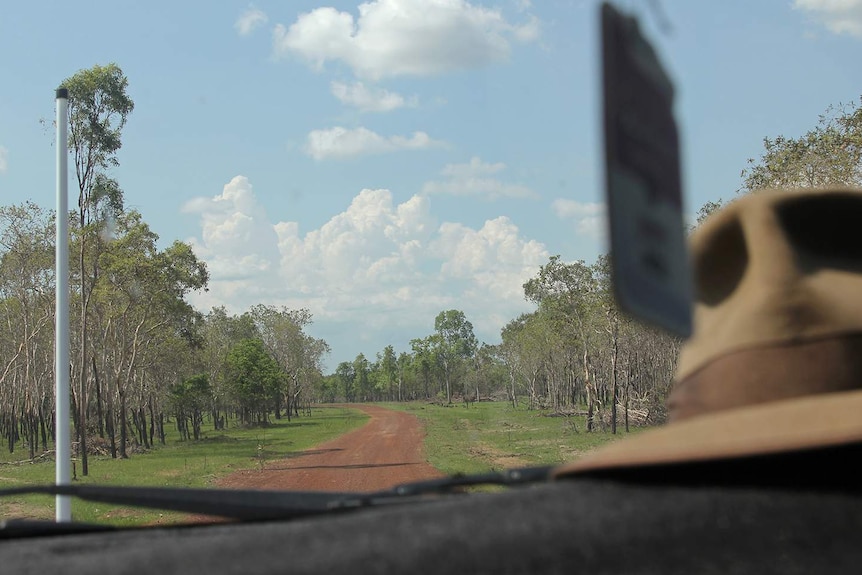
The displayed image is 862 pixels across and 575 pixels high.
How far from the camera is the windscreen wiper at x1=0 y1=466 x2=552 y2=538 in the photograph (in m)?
1.25

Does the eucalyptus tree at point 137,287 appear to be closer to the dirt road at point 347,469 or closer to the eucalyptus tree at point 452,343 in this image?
the dirt road at point 347,469

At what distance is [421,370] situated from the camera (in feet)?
289

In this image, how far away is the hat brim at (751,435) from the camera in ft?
2.67

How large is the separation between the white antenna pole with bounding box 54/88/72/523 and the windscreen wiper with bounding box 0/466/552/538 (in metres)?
7.89

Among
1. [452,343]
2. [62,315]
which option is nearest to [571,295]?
[62,315]

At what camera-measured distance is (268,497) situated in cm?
141

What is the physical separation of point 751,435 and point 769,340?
17 centimetres

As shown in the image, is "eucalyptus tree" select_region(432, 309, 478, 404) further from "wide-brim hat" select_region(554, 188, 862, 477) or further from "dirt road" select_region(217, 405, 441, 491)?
"wide-brim hat" select_region(554, 188, 862, 477)

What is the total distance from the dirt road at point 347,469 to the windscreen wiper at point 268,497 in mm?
10410

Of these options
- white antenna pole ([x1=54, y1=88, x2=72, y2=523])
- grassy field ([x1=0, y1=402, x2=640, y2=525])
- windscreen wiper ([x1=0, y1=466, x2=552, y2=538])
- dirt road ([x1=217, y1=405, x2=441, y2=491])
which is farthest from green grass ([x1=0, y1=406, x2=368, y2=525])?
windscreen wiper ([x1=0, y1=466, x2=552, y2=538])

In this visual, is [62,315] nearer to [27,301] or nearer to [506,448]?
[506,448]

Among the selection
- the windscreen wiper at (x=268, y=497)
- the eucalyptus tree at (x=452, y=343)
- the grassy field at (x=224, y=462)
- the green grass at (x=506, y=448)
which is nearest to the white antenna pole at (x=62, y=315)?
the grassy field at (x=224, y=462)

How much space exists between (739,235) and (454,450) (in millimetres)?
21516

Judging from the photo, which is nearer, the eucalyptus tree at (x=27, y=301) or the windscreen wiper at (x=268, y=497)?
the windscreen wiper at (x=268, y=497)
